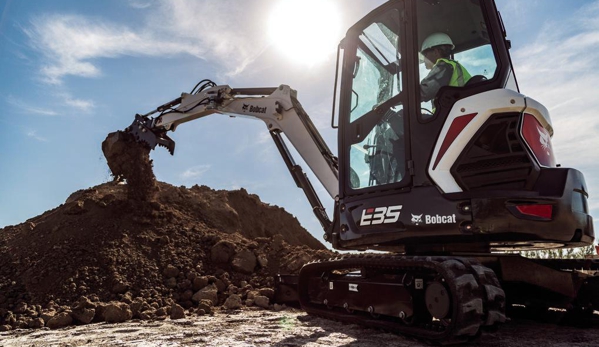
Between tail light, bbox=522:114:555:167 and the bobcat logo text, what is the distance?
1183 millimetres

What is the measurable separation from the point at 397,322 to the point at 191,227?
5632 mm

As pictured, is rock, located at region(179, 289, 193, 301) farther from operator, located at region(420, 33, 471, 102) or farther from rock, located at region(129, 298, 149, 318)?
operator, located at region(420, 33, 471, 102)

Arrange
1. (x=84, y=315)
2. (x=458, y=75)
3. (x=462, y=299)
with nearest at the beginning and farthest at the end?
(x=462, y=299) < (x=458, y=75) < (x=84, y=315)

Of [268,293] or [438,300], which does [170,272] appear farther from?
[438,300]

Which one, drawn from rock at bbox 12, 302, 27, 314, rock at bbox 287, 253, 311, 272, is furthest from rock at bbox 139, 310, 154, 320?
rock at bbox 287, 253, 311, 272

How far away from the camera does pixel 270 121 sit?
7391 mm

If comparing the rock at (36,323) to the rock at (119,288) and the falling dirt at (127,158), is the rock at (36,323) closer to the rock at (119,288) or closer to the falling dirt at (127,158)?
the rock at (119,288)

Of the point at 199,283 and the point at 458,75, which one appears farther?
the point at 199,283

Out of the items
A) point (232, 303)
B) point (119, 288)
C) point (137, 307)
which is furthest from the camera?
point (119, 288)

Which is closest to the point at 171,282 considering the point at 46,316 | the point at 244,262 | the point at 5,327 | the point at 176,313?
the point at 244,262

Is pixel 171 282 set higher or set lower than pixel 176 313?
→ higher

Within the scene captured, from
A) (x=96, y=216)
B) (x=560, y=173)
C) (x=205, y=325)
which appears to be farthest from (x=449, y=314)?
(x=96, y=216)

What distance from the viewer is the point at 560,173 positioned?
3.85 metres

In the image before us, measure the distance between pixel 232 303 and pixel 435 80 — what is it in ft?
13.1
